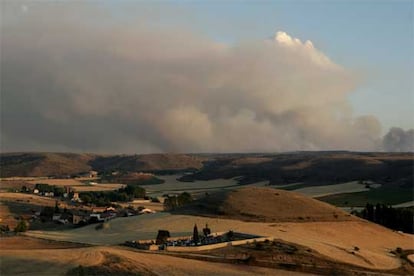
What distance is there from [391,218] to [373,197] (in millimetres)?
50819

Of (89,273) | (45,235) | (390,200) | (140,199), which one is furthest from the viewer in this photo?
(140,199)

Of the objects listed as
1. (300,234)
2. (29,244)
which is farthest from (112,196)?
(29,244)

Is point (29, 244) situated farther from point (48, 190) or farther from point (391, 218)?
point (48, 190)

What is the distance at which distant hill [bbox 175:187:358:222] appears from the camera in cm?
8500

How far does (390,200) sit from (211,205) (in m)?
63.8

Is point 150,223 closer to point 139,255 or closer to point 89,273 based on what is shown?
point 139,255

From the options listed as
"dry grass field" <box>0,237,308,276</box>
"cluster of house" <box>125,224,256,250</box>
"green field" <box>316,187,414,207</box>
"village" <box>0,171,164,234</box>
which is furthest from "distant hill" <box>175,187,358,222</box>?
"green field" <box>316,187,414,207</box>

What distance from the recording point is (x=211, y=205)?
9100cm

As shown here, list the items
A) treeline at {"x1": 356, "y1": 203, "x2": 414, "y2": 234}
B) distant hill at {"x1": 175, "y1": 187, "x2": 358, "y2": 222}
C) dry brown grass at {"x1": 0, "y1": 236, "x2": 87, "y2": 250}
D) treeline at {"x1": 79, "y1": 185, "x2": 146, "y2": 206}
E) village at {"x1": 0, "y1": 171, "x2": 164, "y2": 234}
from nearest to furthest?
dry brown grass at {"x1": 0, "y1": 236, "x2": 87, "y2": 250}
distant hill at {"x1": 175, "y1": 187, "x2": 358, "y2": 222}
treeline at {"x1": 356, "y1": 203, "x2": 414, "y2": 234}
village at {"x1": 0, "y1": 171, "x2": 164, "y2": 234}
treeline at {"x1": 79, "y1": 185, "x2": 146, "y2": 206}

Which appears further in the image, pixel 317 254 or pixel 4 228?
pixel 4 228

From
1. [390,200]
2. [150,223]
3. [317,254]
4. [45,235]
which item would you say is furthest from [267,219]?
[390,200]

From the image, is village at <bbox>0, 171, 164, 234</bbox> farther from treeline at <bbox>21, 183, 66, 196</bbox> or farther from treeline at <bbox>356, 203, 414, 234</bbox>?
treeline at <bbox>356, 203, 414, 234</bbox>

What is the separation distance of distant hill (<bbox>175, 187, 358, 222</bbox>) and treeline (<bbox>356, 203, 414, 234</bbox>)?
8.74 m

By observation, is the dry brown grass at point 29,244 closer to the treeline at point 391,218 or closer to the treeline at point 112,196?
the treeline at point 391,218
